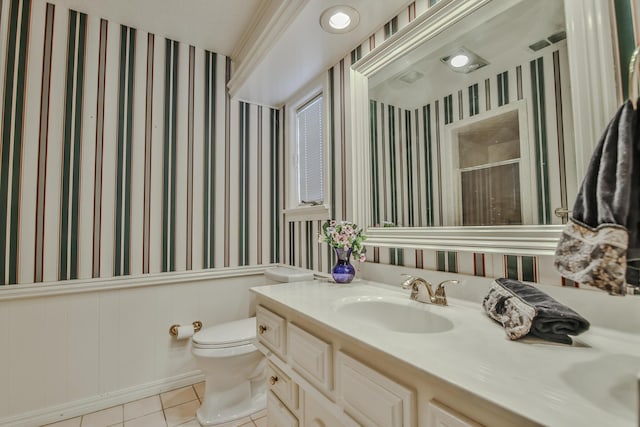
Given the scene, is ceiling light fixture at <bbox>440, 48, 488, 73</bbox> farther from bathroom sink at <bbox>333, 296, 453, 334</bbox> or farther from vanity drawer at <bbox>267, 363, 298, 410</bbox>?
vanity drawer at <bbox>267, 363, 298, 410</bbox>

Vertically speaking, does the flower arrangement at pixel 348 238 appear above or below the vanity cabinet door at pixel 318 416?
above

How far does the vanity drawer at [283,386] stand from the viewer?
1.05m

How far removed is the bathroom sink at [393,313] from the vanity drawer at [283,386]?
33 cm

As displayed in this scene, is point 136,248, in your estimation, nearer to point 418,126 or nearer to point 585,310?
point 418,126

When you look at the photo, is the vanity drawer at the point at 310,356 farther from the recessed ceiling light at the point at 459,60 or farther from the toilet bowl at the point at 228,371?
the recessed ceiling light at the point at 459,60

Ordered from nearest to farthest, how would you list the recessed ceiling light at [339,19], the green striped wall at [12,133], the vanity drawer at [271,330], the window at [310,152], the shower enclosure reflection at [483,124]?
the shower enclosure reflection at [483,124], the vanity drawer at [271,330], the recessed ceiling light at [339,19], the green striped wall at [12,133], the window at [310,152]

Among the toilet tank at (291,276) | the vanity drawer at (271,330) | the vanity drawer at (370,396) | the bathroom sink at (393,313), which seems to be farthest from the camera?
the toilet tank at (291,276)

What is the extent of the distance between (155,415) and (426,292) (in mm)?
1701

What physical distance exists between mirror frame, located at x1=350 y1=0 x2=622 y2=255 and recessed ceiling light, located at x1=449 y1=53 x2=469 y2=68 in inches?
4.9

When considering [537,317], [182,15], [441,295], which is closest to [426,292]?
[441,295]

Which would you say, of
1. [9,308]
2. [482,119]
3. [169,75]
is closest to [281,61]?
[169,75]

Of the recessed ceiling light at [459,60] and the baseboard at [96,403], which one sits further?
the baseboard at [96,403]

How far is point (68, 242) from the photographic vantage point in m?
1.66

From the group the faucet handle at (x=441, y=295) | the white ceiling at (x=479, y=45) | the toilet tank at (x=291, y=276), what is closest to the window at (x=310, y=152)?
the toilet tank at (x=291, y=276)
